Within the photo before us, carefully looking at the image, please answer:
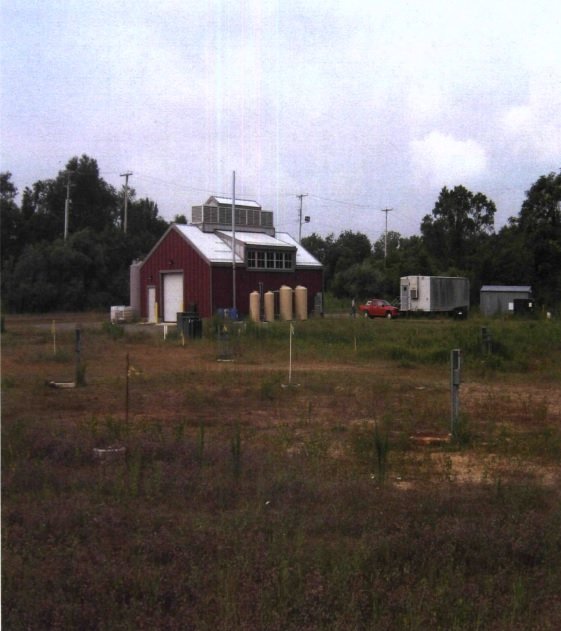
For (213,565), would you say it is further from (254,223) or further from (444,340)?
(254,223)

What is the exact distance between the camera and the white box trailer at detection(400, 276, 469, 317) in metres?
48.1

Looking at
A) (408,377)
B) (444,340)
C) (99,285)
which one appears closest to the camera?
(408,377)

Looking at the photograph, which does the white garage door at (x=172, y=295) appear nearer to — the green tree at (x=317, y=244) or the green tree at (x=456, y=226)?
the green tree at (x=456, y=226)

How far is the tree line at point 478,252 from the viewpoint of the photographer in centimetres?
5791

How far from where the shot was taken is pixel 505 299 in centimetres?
4916

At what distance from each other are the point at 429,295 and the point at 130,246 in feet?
69.6

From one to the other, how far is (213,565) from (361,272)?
60597 millimetres

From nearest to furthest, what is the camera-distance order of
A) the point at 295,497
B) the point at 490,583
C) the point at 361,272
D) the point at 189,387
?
1. the point at 490,583
2. the point at 295,497
3. the point at 189,387
4. the point at 361,272

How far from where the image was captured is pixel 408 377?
18.2 metres

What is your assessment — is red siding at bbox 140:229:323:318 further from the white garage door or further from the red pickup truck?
the red pickup truck

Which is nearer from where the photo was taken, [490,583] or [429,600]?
[429,600]

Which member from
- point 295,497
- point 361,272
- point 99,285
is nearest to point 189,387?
point 295,497

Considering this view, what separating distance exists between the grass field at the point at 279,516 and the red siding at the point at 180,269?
30504 millimetres

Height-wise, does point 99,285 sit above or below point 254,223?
below
